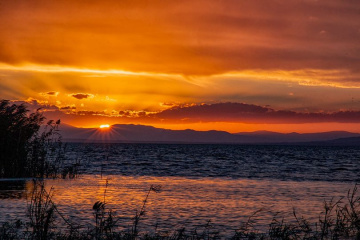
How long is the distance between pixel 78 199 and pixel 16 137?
45.8 ft

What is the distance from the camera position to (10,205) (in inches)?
873

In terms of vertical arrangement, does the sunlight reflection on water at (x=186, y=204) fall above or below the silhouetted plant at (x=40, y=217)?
below

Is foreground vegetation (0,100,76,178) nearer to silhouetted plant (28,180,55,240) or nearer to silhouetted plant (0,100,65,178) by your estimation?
silhouetted plant (0,100,65,178)

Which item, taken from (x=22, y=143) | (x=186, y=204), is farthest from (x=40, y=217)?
(x=22, y=143)

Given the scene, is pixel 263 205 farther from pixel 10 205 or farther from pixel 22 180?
pixel 22 180

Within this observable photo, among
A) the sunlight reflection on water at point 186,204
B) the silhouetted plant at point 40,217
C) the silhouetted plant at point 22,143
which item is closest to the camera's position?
the silhouetted plant at point 40,217

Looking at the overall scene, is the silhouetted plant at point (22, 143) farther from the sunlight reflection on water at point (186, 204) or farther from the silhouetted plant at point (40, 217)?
the silhouetted plant at point (40, 217)

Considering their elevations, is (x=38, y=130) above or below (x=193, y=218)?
above

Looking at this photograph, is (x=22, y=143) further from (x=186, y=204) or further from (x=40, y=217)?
(x=40, y=217)

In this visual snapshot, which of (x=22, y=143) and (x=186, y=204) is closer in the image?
(x=186, y=204)

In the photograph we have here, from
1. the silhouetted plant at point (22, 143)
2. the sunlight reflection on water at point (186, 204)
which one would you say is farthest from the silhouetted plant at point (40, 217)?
the silhouetted plant at point (22, 143)

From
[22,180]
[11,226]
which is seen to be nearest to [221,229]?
[11,226]

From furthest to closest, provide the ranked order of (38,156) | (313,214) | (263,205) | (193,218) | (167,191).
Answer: (38,156) → (167,191) → (263,205) → (313,214) → (193,218)

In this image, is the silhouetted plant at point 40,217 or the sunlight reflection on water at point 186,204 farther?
the sunlight reflection on water at point 186,204
